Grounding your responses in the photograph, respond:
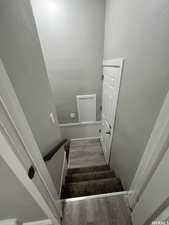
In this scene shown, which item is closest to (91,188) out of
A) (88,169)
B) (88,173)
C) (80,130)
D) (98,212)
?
(98,212)

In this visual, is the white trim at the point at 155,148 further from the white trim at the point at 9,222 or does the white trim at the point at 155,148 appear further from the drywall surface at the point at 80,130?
the drywall surface at the point at 80,130

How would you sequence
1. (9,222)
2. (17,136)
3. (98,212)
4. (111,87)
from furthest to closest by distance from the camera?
(111,87), (98,212), (9,222), (17,136)

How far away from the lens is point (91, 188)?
5.64 feet

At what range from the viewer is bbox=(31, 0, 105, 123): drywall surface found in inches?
85.7

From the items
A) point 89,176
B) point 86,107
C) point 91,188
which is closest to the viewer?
point 91,188

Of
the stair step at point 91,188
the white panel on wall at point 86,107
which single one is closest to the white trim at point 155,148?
the stair step at point 91,188

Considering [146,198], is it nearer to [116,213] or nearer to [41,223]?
[116,213]

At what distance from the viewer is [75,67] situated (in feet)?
8.78

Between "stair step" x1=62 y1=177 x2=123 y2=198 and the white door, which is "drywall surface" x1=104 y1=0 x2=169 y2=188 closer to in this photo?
the white door

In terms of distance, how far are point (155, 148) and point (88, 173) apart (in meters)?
1.80

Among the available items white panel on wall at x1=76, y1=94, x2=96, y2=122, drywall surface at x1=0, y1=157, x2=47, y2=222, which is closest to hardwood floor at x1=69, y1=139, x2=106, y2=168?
white panel on wall at x1=76, y1=94, x2=96, y2=122

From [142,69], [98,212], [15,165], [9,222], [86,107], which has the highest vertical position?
[142,69]

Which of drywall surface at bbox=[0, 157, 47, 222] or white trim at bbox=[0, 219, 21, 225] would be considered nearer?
drywall surface at bbox=[0, 157, 47, 222]

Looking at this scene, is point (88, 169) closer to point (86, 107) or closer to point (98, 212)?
point (98, 212)
